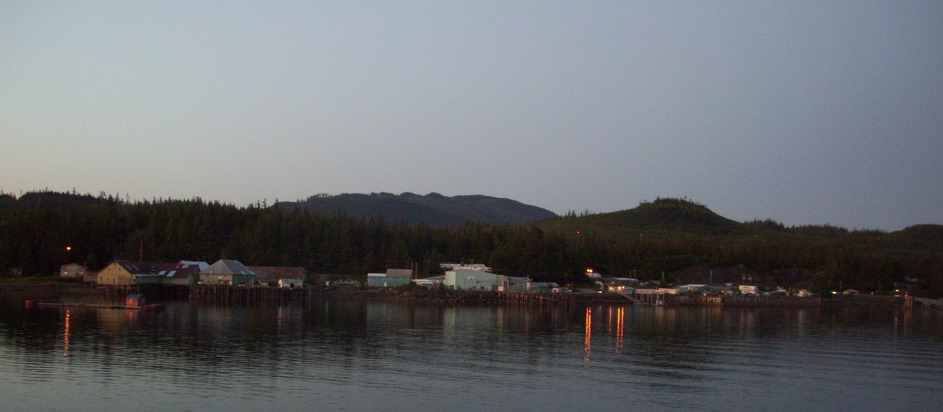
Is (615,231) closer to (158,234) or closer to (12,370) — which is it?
(158,234)

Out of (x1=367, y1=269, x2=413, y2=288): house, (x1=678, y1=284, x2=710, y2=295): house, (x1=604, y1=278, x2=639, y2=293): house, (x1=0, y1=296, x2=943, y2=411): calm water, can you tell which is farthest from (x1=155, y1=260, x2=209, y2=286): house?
(x1=678, y1=284, x2=710, y2=295): house

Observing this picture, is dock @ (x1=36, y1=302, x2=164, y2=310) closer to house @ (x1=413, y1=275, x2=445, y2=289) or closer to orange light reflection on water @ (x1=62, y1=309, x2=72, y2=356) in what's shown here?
orange light reflection on water @ (x1=62, y1=309, x2=72, y2=356)

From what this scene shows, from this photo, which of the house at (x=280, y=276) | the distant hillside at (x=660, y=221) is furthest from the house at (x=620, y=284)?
the distant hillside at (x=660, y=221)

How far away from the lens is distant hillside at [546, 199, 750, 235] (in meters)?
174

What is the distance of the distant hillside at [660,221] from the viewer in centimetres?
17350

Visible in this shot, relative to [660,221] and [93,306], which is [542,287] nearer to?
[93,306]

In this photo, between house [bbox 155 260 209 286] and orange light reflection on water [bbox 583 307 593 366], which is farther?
house [bbox 155 260 209 286]

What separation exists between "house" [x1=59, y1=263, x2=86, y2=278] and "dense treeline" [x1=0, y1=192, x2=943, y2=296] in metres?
1.09

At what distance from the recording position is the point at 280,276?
76812 mm

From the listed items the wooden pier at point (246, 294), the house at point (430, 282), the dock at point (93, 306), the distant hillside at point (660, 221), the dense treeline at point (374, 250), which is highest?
the distant hillside at point (660, 221)

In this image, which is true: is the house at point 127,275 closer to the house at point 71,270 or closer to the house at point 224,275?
the house at point 224,275

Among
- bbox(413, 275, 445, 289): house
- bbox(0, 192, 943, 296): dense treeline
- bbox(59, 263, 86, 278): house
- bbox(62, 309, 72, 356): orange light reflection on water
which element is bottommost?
bbox(62, 309, 72, 356): orange light reflection on water

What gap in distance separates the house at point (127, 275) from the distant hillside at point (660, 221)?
4161 inches

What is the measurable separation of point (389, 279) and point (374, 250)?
11.8 metres
